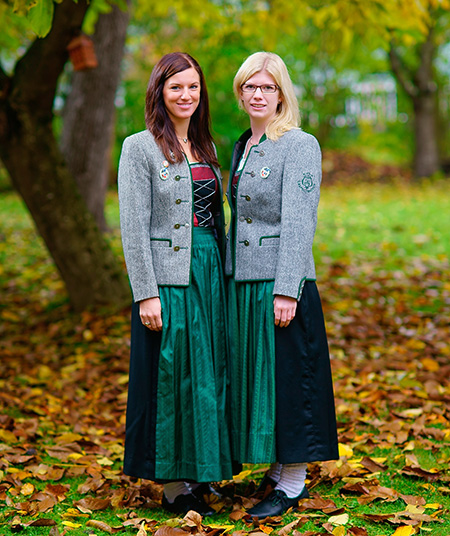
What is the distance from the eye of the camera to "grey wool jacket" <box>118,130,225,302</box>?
2707 millimetres

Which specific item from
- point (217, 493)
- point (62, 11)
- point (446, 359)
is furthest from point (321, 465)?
point (62, 11)

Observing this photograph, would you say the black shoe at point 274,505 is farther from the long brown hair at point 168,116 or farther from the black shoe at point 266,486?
the long brown hair at point 168,116

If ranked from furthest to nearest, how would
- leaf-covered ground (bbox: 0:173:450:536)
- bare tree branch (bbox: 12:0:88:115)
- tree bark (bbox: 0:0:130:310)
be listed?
tree bark (bbox: 0:0:130:310), bare tree branch (bbox: 12:0:88:115), leaf-covered ground (bbox: 0:173:450:536)

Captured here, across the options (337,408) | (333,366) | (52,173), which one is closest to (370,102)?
(52,173)

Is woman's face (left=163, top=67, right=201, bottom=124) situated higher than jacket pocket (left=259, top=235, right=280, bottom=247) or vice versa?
woman's face (left=163, top=67, right=201, bottom=124)

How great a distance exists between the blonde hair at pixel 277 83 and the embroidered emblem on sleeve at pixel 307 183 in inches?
8.1

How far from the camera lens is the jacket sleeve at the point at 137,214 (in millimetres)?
2703

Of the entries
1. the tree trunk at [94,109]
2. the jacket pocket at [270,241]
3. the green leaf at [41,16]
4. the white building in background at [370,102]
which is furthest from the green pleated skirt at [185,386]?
the white building in background at [370,102]

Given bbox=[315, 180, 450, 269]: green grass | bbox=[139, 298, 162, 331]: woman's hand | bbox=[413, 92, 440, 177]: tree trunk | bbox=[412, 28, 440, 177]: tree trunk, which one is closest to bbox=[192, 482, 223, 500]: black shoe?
bbox=[139, 298, 162, 331]: woman's hand

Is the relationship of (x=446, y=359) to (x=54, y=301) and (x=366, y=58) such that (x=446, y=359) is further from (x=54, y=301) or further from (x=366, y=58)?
(x=366, y=58)

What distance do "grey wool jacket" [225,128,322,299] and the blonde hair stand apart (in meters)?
0.04

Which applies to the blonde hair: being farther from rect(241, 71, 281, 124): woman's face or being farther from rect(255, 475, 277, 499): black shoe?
rect(255, 475, 277, 499): black shoe

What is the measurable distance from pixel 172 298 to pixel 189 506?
909 millimetres

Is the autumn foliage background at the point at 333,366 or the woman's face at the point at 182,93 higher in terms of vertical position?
the woman's face at the point at 182,93
